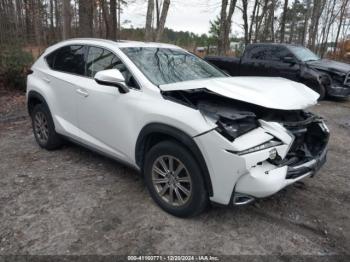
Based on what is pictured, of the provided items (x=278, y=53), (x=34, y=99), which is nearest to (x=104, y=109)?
(x=34, y=99)

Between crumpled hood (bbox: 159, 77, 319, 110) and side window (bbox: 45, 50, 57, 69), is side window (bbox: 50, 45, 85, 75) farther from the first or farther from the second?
crumpled hood (bbox: 159, 77, 319, 110)

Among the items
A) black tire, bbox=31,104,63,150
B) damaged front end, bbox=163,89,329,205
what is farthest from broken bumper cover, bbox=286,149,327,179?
black tire, bbox=31,104,63,150

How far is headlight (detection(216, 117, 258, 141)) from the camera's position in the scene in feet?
8.93

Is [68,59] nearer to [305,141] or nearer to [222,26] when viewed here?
[305,141]

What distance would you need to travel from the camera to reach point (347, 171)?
15.1 feet

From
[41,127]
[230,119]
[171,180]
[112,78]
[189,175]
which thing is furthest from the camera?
[41,127]

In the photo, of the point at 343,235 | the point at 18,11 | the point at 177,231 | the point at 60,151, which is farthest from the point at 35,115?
the point at 18,11

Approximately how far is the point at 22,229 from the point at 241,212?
2.18 m

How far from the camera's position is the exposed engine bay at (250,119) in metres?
2.81

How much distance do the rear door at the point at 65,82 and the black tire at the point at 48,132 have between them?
178 millimetres

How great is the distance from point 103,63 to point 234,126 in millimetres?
2017

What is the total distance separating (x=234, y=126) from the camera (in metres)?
2.80

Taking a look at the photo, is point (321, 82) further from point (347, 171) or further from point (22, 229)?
point (22, 229)

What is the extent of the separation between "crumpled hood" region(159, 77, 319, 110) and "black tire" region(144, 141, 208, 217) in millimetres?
595
